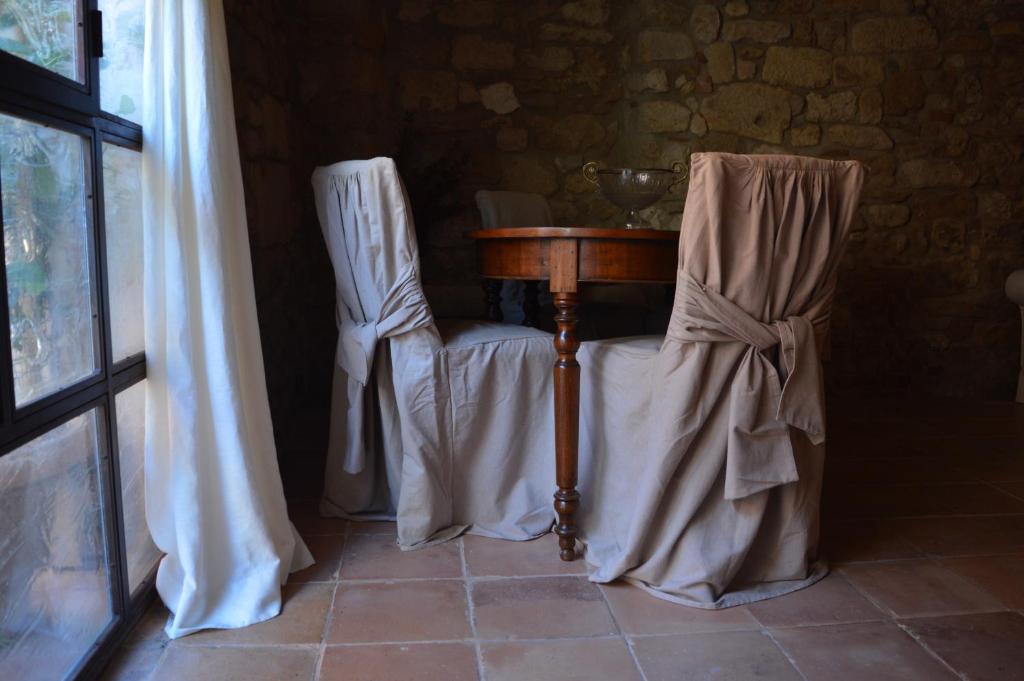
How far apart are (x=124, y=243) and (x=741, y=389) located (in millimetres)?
1317

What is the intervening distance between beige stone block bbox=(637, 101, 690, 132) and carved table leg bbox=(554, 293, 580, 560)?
205 centimetres

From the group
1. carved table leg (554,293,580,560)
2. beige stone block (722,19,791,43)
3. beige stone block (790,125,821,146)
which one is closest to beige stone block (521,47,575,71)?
beige stone block (722,19,791,43)

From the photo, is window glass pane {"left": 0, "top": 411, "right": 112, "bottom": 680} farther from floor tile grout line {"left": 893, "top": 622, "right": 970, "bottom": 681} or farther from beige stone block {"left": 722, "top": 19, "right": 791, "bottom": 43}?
beige stone block {"left": 722, "top": 19, "right": 791, "bottom": 43}

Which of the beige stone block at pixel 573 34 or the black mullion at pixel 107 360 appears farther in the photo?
the beige stone block at pixel 573 34

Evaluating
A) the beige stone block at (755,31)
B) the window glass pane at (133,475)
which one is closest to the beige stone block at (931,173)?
the beige stone block at (755,31)

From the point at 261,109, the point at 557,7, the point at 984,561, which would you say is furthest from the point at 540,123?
the point at 984,561

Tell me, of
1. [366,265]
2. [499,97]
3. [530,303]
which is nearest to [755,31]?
[499,97]

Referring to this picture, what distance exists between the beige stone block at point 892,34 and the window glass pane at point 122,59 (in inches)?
130

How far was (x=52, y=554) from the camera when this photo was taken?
4.18ft

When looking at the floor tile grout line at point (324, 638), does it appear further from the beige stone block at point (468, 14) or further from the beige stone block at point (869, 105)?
the beige stone block at point (869, 105)

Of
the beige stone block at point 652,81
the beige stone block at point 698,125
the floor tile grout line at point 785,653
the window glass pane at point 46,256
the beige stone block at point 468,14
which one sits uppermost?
the beige stone block at point 468,14

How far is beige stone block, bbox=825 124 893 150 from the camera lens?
380 centimetres

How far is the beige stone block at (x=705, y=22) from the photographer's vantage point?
12.0ft

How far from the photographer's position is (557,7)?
3.74m
